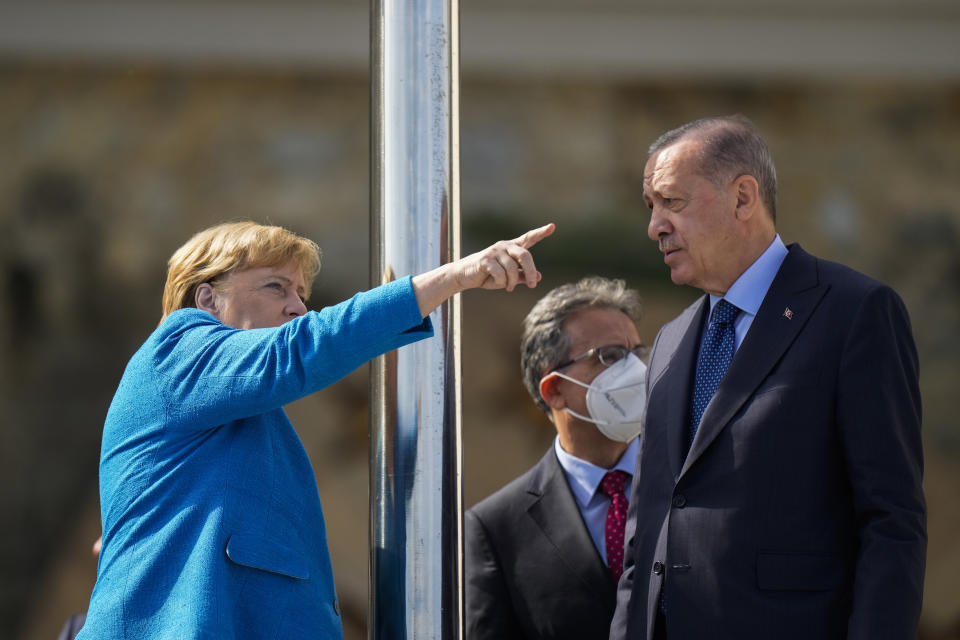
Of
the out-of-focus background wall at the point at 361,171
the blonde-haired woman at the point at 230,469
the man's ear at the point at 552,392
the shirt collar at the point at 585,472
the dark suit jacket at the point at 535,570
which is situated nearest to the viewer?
the blonde-haired woman at the point at 230,469

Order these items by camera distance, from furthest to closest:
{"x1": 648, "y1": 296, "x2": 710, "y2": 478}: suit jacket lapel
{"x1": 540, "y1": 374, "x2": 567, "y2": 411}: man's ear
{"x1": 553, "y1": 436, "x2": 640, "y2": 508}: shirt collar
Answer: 1. {"x1": 540, "y1": 374, "x2": 567, "y2": 411}: man's ear
2. {"x1": 553, "y1": 436, "x2": 640, "y2": 508}: shirt collar
3. {"x1": 648, "y1": 296, "x2": 710, "y2": 478}: suit jacket lapel

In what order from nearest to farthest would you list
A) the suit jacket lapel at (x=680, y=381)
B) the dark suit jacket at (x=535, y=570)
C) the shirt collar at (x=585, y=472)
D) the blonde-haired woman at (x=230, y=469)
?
1. the blonde-haired woman at (x=230, y=469)
2. the suit jacket lapel at (x=680, y=381)
3. the dark suit jacket at (x=535, y=570)
4. the shirt collar at (x=585, y=472)

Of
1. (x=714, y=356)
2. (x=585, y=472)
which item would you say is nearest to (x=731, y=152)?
(x=714, y=356)

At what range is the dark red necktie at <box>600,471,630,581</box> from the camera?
2.58 metres

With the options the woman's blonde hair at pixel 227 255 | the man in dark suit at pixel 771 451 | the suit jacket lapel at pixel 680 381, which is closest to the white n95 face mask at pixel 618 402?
the suit jacket lapel at pixel 680 381

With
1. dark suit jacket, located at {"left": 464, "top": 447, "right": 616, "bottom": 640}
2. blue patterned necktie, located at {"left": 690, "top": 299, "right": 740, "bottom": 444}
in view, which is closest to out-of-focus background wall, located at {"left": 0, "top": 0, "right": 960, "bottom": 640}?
dark suit jacket, located at {"left": 464, "top": 447, "right": 616, "bottom": 640}

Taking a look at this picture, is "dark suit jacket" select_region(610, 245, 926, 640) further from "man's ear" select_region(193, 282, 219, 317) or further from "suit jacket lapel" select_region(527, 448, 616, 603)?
"man's ear" select_region(193, 282, 219, 317)

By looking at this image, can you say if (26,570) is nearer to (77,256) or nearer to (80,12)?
(77,256)

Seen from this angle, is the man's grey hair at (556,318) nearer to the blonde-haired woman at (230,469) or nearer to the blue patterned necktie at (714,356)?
the blue patterned necktie at (714,356)

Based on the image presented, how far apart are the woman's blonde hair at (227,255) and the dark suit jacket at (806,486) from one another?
83 centimetres

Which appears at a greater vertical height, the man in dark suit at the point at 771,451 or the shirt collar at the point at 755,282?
the shirt collar at the point at 755,282

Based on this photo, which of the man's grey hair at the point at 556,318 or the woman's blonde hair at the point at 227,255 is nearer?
the woman's blonde hair at the point at 227,255

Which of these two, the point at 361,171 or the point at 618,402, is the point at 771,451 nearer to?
the point at 618,402

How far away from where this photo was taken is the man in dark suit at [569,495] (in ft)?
8.38
